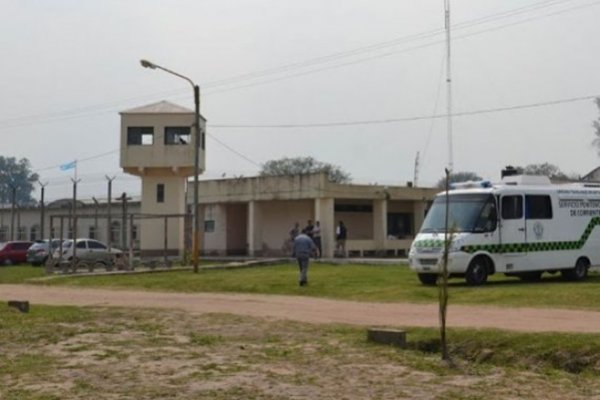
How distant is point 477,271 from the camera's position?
23188mm

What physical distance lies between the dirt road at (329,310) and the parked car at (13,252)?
75.0 ft

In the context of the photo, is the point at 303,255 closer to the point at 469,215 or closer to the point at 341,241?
the point at 469,215

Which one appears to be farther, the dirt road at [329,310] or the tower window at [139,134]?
the tower window at [139,134]

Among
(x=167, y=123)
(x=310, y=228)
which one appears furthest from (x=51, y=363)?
(x=167, y=123)

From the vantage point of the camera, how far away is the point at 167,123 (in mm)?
48219

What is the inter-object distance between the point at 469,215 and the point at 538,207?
2.49m

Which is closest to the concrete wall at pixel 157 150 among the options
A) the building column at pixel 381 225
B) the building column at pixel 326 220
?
the building column at pixel 326 220

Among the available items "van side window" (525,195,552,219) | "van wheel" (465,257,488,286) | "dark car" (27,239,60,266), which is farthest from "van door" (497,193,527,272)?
"dark car" (27,239,60,266)

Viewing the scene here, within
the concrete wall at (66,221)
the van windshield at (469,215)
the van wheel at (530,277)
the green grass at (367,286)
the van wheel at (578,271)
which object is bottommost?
the green grass at (367,286)

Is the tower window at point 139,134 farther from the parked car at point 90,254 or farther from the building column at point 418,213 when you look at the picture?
the building column at point 418,213

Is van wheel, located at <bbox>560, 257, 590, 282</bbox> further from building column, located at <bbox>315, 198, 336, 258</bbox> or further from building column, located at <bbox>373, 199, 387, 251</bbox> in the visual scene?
building column, located at <bbox>373, 199, 387, 251</bbox>

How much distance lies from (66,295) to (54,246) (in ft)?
59.8

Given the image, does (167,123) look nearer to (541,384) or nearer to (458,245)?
(458,245)

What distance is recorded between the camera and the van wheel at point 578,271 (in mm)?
25312
